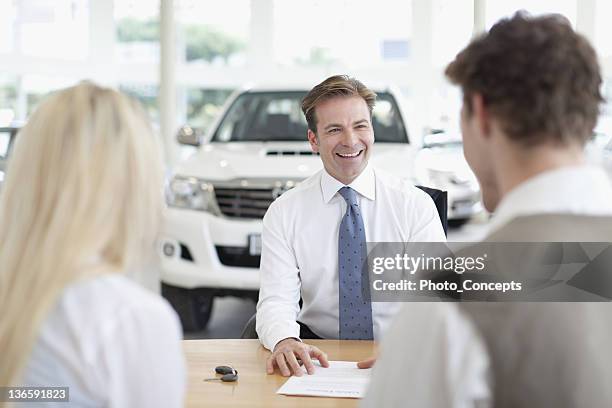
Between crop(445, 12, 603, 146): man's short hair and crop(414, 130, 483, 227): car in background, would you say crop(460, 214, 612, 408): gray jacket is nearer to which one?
crop(445, 12, 603, 146): man's short hair

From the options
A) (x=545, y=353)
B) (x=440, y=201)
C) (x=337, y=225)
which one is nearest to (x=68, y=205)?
(x=545, y=353)

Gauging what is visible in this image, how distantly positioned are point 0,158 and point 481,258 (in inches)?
243

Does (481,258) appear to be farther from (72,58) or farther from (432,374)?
(72,58)

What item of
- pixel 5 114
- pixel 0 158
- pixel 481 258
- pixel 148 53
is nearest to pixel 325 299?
pixel 481 258

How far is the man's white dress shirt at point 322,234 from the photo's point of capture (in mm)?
2971

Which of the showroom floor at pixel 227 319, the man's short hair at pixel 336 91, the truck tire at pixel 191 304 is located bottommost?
the showroom floor at pixel 227 319

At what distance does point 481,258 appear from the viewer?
1.28 metres

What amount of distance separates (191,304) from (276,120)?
1518 mm

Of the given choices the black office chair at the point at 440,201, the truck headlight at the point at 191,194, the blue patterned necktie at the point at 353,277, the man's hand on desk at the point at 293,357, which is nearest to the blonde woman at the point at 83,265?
the man's hand on desk at the point at 293,357

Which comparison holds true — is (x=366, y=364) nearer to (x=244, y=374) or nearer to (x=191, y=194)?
(x=244, y=374)

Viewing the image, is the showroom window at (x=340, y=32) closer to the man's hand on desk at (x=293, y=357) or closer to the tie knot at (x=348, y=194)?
the tie knot at (x=348, y=194)

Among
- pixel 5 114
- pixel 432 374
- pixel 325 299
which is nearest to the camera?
pixel 432 374

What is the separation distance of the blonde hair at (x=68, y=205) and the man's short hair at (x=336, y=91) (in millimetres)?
1939

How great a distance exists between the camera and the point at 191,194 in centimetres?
544
